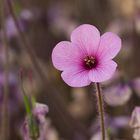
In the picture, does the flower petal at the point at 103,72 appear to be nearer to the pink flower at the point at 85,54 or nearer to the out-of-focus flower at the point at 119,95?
the pink flower at the point at 85,54

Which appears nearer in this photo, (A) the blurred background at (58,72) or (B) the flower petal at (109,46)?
Answer: (B) the flower petal at (109,46)

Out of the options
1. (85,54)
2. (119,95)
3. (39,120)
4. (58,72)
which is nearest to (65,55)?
(85,54)

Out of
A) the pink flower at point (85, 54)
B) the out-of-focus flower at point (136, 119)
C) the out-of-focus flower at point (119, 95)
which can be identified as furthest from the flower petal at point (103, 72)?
the out-of-focus flower at point (119, 95)

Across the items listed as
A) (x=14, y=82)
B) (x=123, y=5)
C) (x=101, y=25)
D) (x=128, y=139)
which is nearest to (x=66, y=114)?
(x=128, y=139)

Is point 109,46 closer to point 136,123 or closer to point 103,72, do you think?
point 103,72

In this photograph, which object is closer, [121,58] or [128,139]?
[128,139]

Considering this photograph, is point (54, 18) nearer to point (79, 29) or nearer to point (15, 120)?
point (15, 120)
